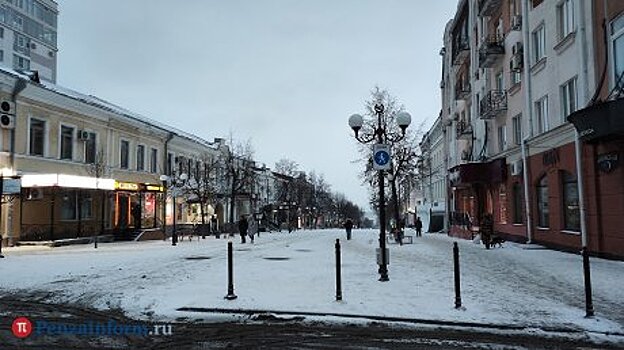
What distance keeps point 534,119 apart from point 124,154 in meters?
27.2

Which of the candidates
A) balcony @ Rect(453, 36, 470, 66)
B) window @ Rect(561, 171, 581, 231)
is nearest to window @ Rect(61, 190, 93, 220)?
window @ Rect(561, 171, 581, 231)

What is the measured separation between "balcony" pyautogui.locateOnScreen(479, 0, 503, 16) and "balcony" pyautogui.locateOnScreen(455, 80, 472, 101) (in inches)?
238

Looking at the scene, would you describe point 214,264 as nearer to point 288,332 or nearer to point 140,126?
point 288,332

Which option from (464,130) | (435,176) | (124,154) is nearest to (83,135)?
(124,154)

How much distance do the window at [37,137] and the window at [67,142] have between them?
5.49 ft

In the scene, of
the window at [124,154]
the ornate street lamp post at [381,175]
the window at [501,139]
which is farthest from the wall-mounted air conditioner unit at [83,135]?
the window at [501,139]

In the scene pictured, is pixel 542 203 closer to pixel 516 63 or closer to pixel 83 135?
pixel 516 63

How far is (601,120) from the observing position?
49.5 feet

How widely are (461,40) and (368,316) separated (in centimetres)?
3296

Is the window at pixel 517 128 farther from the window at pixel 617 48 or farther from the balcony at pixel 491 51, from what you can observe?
the window at pixel 617 48

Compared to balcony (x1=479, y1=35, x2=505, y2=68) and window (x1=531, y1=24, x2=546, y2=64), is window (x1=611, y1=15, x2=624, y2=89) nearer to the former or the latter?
window (x1=531, y1=24, x2=546, y2=64)

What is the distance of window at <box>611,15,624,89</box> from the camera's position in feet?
52.0

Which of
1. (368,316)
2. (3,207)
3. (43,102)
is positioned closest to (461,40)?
(43,102)

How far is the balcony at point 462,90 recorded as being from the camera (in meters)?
35.8
